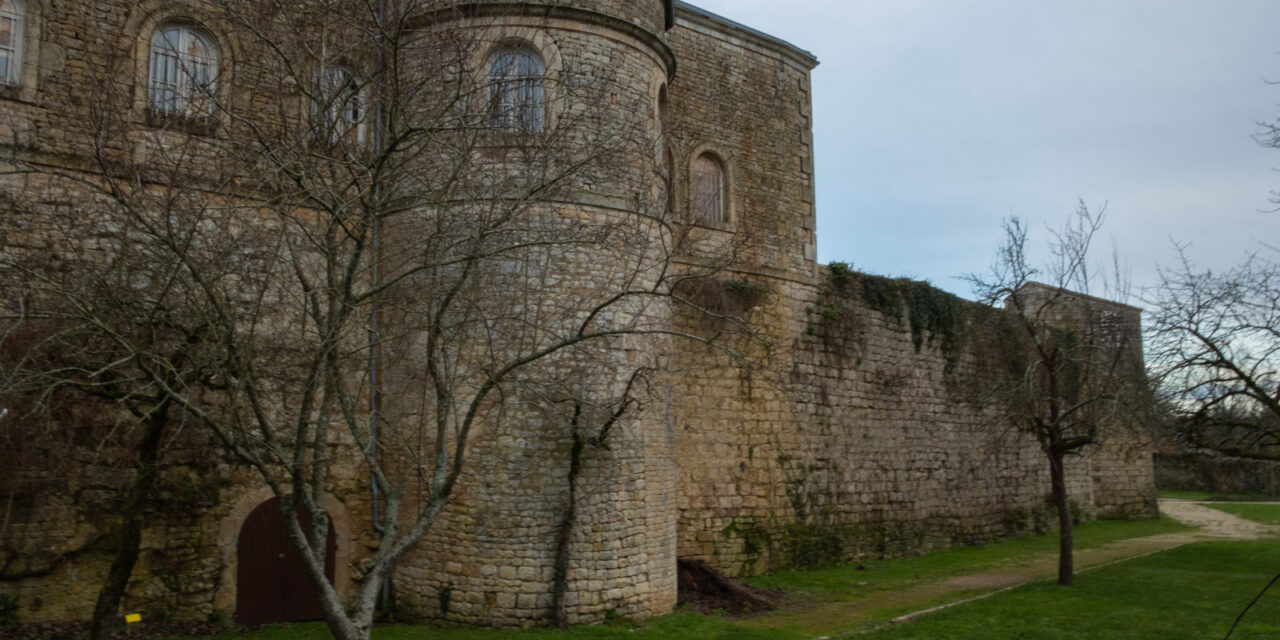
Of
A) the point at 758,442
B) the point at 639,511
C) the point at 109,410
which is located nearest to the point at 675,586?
the point at 639,511

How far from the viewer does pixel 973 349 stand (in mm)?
19859

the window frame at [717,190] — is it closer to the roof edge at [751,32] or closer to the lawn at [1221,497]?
the roof edge at [751,32]

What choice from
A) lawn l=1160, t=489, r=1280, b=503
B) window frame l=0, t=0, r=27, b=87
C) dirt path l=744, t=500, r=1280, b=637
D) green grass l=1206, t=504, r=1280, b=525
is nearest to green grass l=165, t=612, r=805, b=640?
dirt path l=744, t=500, r=1280, b=637

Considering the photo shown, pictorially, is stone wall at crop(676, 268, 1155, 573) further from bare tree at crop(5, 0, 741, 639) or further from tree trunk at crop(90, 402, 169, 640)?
tree trunk at crop(90, 402, 169, 640)

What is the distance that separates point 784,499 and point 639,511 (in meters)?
4.78

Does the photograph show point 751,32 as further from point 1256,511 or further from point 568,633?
point 1256,511

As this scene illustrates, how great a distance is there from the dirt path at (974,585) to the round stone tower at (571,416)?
70.4 inches

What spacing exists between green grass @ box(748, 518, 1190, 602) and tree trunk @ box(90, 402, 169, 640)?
327 inches

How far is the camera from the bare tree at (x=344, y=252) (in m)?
7.09

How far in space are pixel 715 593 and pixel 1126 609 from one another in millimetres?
5002

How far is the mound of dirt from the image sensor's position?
12016 millimetres

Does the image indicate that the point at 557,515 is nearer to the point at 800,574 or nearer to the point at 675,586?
the point at 675,586

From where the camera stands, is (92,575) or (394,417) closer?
(92,575)

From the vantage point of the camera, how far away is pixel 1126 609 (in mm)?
11727
